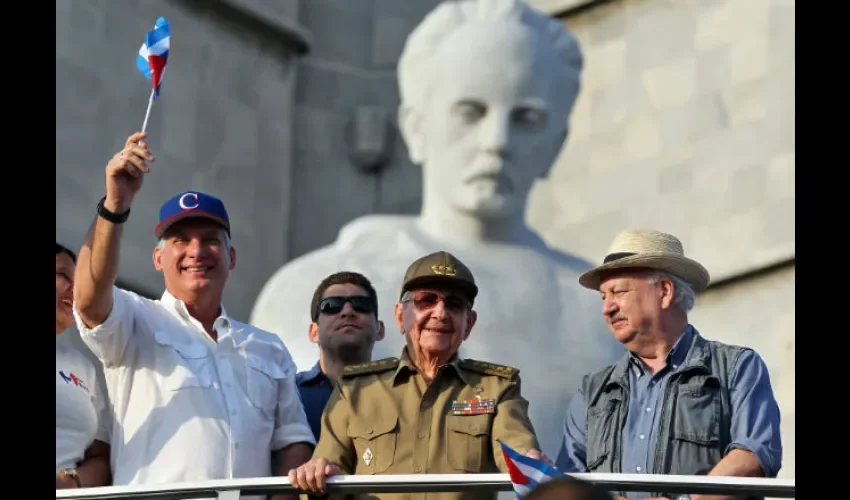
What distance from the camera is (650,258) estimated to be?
875 cm

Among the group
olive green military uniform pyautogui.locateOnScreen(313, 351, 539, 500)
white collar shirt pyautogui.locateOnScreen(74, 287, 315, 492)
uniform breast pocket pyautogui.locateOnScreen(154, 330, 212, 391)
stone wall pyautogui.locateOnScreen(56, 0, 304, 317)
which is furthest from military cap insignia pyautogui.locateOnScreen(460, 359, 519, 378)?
stone wall pyautogui.locateOnScreen(56, 0, 304, 317)

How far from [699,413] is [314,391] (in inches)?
65.4

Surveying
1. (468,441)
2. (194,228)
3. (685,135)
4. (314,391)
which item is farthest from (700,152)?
(468,441)

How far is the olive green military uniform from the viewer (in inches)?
329

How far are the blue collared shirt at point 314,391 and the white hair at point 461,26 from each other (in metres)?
4.64

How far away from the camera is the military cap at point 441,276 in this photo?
8.55 metres

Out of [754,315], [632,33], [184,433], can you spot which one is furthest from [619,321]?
[632,33]

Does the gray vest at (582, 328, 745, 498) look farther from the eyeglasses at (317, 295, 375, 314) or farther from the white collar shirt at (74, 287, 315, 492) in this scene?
the eyeglasses at (317, 295, 375, 314)

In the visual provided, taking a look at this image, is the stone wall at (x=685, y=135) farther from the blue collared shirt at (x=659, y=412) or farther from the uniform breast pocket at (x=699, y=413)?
the uniform breast pocket at (x=699, y=413)

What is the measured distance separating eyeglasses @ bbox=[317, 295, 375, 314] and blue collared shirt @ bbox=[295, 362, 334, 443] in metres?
0.21

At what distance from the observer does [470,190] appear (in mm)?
13750

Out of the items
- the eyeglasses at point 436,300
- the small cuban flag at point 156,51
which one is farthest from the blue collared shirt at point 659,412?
the small cuban flag at point 156,51

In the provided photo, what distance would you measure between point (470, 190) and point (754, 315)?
8.08 ft
